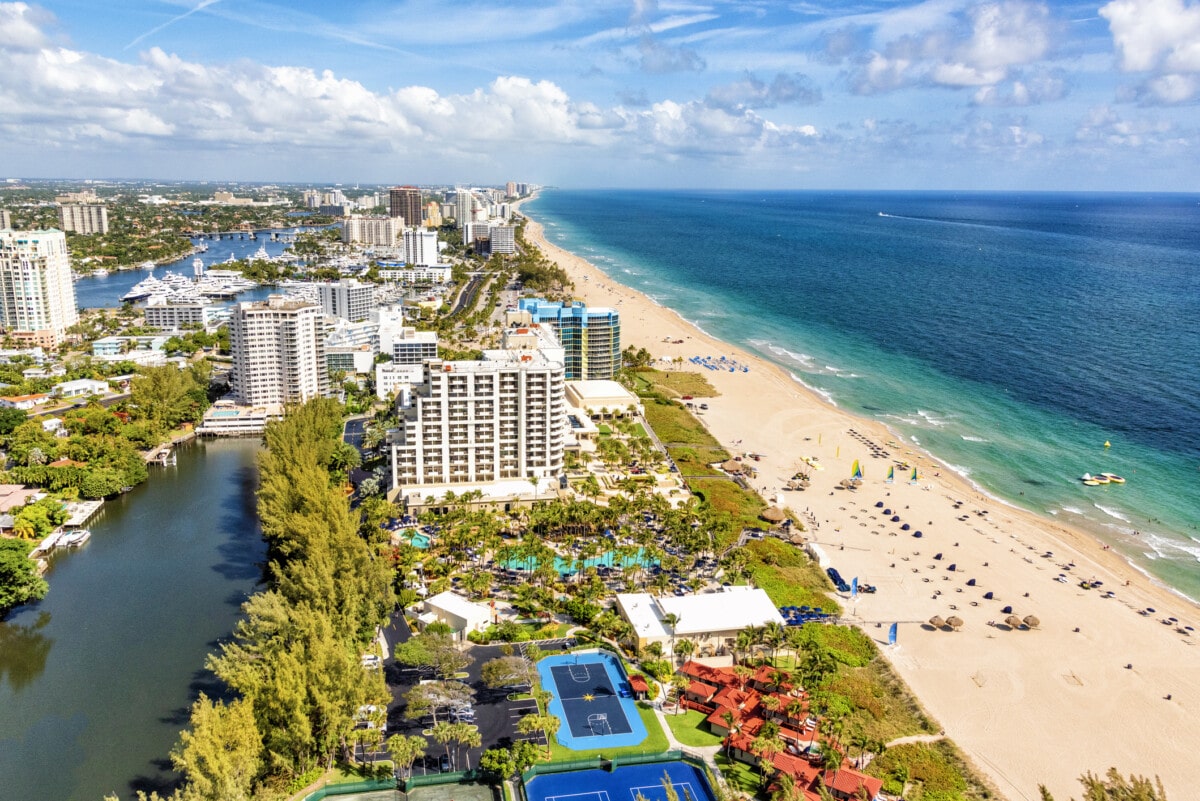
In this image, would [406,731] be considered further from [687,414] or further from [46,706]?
[687,414]

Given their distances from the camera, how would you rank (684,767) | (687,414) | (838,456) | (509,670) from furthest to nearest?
1. (687,414)
2. (838,456)
3. (509,670)
4. (684,767)

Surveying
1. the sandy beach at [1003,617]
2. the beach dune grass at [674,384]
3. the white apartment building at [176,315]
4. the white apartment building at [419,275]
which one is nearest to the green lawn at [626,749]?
the sandy beach at [1003,617]

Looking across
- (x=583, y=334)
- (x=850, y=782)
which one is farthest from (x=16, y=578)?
(x=583, y=334)

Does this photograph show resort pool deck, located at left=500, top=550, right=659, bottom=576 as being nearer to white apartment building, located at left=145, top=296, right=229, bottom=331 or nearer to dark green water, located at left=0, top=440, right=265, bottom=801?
dark green water, located at left=0, top=440, right=265, bottom=801

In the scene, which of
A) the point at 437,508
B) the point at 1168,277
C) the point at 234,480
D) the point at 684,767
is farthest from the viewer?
the point at 1168,277

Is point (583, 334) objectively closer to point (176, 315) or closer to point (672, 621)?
point (672, 621)

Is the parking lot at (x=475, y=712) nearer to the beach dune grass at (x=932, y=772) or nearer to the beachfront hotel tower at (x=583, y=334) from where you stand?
the beach dune grass at (x=932, y=772)

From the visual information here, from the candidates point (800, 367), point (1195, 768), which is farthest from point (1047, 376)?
point (1195, 768)

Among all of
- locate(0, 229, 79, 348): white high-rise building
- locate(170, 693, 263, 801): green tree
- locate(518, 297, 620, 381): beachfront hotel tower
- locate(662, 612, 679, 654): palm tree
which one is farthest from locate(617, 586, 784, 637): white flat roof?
locate(0, 229, 79, 348): white high-rise building
